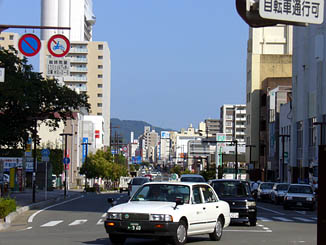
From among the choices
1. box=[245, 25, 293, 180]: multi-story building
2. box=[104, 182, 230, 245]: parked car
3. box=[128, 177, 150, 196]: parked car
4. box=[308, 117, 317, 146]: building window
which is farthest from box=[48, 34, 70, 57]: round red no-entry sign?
box=[245, 25, 293, 180]: multi-story building

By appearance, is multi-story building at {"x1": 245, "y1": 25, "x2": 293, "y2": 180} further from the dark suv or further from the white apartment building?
the dark suv

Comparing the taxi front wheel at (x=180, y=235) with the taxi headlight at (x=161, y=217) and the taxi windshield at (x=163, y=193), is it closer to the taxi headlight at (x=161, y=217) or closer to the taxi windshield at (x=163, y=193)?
the taxi headlight at (x=161, y=217)

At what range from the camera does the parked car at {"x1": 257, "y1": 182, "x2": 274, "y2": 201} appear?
183ft

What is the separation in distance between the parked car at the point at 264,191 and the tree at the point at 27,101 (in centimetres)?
1913

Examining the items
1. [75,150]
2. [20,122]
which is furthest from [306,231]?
[75,150]

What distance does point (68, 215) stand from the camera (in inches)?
1203

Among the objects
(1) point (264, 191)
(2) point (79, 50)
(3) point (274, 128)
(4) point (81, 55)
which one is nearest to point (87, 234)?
(1) point (264, 191)

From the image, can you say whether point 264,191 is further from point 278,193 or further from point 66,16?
point 66,16

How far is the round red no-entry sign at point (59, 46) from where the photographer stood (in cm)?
2555

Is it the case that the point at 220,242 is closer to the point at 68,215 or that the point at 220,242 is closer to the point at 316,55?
the point at 68,215

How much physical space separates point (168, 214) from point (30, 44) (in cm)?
1153

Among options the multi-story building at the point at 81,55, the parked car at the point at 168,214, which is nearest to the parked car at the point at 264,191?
the parked car at the point at 168,214

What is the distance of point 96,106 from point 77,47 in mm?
14392

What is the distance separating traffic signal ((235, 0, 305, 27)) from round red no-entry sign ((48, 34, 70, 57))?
2030 cm
